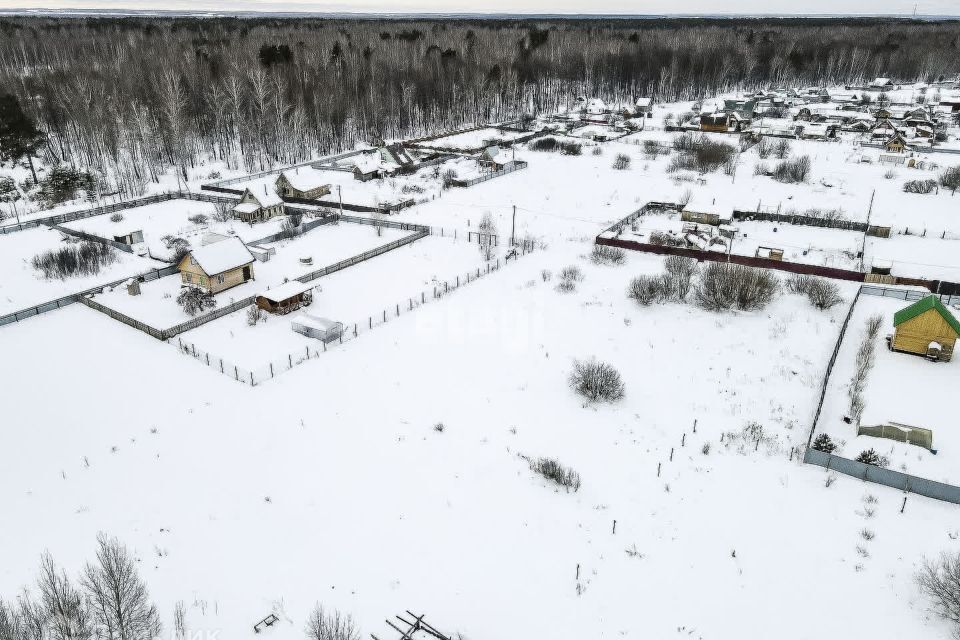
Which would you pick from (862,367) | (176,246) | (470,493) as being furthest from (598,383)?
(176,246)

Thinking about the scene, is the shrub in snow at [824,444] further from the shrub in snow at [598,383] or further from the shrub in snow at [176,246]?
the shrub in snow at [176,246]

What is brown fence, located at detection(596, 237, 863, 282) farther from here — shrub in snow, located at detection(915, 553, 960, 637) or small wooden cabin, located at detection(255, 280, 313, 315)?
shrub in snow, located at detection(915, 553, 960, 637)

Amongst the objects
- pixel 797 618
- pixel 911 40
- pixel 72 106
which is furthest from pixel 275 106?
pixel 911 40

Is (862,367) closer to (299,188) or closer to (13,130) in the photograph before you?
(299,188)

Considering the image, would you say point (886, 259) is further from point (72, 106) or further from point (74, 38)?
point (74, 38)

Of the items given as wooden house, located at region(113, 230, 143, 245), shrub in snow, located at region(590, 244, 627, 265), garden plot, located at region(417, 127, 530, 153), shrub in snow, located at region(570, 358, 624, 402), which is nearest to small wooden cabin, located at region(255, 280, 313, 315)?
shrub in snow, located at region(570, 358, 624, 402)
